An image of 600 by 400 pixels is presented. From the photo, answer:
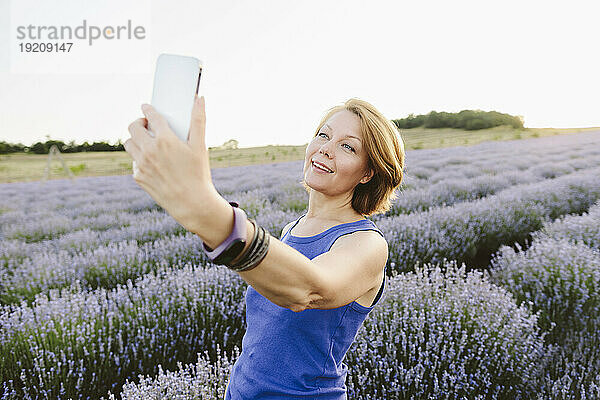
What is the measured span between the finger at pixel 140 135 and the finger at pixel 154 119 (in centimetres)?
1

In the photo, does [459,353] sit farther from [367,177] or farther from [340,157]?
[340,157]

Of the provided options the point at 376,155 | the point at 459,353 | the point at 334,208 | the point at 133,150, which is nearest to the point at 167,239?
the point at 459,353

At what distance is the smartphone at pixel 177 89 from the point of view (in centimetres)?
57

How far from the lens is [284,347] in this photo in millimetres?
1033

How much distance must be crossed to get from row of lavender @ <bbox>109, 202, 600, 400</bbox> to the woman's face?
Answer: 1.19m

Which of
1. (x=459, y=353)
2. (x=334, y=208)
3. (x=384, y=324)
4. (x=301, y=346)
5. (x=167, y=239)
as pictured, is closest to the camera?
(x=301, y=346)

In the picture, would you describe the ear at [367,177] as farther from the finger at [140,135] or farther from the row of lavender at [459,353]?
the row of lavender at [459,353]

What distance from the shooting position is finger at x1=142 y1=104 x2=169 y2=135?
552 millimetres

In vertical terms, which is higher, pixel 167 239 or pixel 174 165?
pixel 174 165

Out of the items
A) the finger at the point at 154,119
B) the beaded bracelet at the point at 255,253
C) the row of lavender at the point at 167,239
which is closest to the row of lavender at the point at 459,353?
the row of lavender at the point at 167,239

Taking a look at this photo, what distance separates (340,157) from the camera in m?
1.07

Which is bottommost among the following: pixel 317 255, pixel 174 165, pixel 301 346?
pixel 301 346

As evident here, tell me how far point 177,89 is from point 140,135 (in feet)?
0.27

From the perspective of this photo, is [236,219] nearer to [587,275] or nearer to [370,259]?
[370,259]
